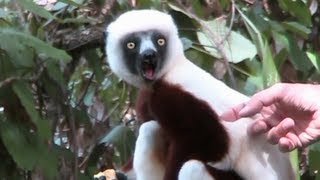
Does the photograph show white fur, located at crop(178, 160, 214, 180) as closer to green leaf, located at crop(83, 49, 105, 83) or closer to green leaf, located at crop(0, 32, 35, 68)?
green leaf, located at crop(0, 32, 35, 68)

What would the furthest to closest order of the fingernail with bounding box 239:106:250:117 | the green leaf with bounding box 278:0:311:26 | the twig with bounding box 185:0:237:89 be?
the green leaf with bounding box 278:0:311:26 → the twig with bounding box 185:0:237:89 → the fingernail with bounding box 239:106:250:117

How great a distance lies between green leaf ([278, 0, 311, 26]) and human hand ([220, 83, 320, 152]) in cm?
98

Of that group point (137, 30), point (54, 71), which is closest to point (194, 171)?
point (137, 30)

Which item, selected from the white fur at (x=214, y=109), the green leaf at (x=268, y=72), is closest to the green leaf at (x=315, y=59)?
the green leaf at (x=268, y=72)

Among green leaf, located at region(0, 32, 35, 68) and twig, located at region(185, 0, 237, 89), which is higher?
green leaf, located at region(0, 32, 35, 68)

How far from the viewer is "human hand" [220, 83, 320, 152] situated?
243 cm

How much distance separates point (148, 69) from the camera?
114 inches

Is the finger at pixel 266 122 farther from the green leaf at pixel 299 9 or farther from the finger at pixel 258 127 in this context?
the green leaf at pixel 299 9

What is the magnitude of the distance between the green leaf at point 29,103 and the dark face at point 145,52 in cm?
32

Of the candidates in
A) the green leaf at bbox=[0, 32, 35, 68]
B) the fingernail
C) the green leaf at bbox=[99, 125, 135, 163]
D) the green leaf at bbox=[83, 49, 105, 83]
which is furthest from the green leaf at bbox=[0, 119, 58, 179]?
the fingernail

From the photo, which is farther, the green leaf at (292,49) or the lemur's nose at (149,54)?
the green leaf at (292,49)

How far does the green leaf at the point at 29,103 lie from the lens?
116 inches

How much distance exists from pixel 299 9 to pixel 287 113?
1.02 metres

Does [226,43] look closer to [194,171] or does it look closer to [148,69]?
[148,69]
